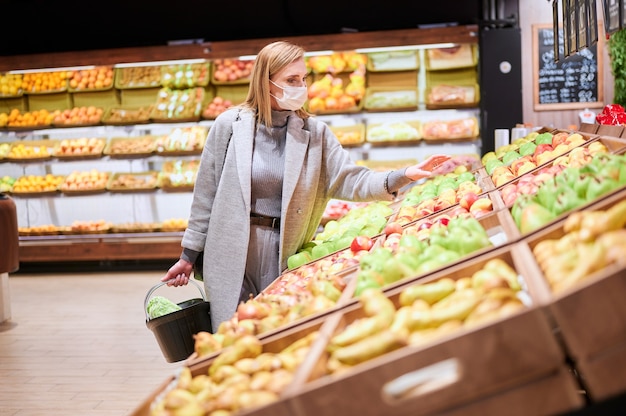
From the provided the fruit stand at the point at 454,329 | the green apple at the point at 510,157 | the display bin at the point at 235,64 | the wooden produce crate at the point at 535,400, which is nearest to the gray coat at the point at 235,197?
the fruit stand at the point at 454,329

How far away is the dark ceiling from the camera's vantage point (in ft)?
29.2

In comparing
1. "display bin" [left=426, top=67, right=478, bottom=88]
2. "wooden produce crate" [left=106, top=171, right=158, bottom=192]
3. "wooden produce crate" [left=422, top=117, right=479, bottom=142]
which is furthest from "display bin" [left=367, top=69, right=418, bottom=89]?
"wooden produce crate" [left=106, top=171, right=158, bottom=192]

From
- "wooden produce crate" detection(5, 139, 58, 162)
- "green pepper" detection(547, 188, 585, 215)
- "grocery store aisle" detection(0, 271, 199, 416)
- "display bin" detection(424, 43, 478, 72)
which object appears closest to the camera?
"green pepper" detection(547, 188, 585, 215)

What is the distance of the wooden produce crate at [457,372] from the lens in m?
1.48

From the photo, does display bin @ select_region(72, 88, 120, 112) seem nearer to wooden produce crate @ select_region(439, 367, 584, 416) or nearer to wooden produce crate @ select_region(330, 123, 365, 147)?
wooden produce crate @ select_region(330, 123, 365, 147)

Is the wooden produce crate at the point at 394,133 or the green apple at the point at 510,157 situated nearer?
the green apple at the point at 510,157

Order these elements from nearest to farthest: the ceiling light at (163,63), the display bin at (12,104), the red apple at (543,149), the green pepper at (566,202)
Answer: the green pepper at (566,202) → the red apple at (543,149) → the ceiling light at (163,63) → the display bin at (12,104)

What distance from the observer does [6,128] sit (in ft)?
29.6

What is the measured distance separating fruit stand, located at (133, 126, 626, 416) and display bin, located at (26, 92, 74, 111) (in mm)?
7152

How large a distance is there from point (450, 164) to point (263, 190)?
7.29ft

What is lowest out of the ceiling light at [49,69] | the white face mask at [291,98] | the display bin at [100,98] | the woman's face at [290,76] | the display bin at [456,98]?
the display bin at [456,98]

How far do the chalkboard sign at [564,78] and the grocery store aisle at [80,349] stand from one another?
15.5ft

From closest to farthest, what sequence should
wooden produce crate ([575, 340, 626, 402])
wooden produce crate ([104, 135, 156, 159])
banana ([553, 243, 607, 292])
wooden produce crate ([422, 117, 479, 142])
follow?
wooden produce crate ([575, 340, 626, 402])
banana ([553, 243, 607, 292])
wooden produce crate ([422, 117, 479, 142])
wooden produce crate ([104, 135, 156, 159])

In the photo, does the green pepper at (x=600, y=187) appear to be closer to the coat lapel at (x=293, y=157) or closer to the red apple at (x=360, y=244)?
the red apple at (x=360, y=244)
